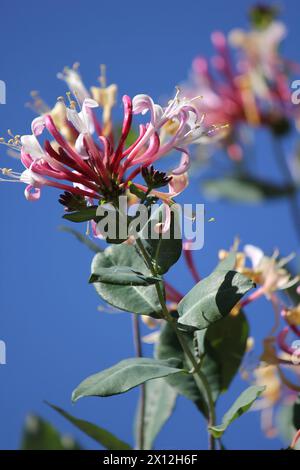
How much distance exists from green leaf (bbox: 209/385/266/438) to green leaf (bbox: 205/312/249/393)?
0.66 ft

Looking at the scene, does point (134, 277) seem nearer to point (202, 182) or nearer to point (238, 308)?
point (238, 308)

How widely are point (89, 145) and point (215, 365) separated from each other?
0.38 meters

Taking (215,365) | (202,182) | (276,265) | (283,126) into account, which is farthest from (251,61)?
(215,365)

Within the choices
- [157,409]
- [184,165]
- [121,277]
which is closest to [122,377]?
[121,277]

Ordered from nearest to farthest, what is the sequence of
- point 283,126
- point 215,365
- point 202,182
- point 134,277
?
1. point 134,277
2. point 215,365
3. point 202,182
4. point 283,126

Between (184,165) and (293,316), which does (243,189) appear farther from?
(184,165)

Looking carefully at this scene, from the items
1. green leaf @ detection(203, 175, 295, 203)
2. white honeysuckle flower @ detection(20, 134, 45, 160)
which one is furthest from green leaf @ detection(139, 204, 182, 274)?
green leaf @ detection(203, 175, 295, 203)

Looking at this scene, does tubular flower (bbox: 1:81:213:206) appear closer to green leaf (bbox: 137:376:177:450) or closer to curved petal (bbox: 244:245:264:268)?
curved petal (bbox: 244:245:264:268)

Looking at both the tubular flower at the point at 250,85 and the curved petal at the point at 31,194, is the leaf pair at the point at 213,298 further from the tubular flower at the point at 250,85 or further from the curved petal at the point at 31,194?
the tubular flower at the point at 250,85

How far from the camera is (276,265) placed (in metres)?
1.14

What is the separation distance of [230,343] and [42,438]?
29 centimetres

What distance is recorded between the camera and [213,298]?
83 cm

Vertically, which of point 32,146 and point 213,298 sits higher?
point 32,146

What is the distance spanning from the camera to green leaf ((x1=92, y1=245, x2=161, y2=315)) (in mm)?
878
